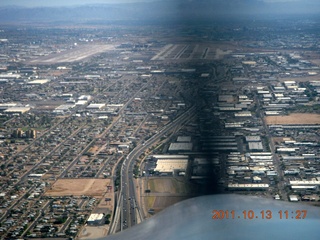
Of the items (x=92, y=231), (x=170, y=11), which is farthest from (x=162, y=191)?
(x=170, y=11)

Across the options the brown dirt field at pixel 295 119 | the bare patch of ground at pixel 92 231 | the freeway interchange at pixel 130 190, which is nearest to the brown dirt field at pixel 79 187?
the freeway interchange at pixel 130 190

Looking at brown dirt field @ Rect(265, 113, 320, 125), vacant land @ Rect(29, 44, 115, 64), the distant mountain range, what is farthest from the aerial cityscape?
vacant land @ Rect(29, 44, 115, 64)

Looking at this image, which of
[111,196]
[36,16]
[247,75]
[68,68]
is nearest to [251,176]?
[111,196]

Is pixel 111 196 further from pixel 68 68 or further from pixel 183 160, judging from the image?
pixel 68 68

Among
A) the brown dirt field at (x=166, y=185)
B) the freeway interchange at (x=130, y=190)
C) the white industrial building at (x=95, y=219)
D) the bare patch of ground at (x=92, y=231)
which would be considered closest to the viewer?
the bare patch of ground at (x=92, y=231)

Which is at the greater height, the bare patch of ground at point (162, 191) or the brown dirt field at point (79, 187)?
the bare patch of ground at point (162, 191)

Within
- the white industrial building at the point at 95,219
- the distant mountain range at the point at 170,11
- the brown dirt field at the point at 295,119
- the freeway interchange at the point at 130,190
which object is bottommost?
the white industrial building at the point at 95,219

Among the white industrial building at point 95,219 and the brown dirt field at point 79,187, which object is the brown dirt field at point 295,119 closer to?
the brown dirt field at point 79,187
